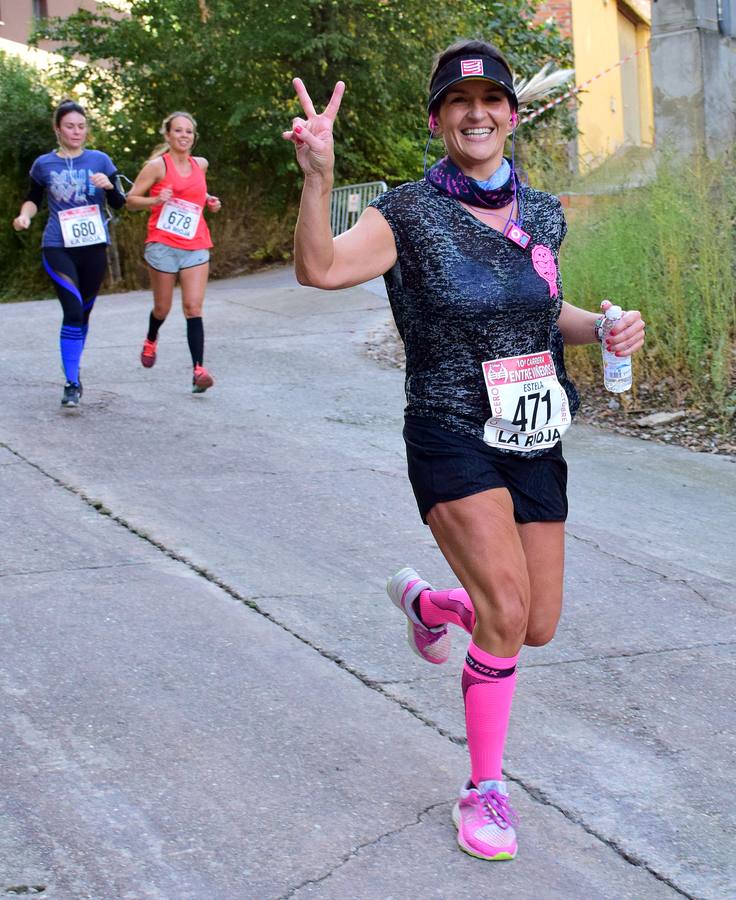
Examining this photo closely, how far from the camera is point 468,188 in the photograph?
3514 millimetres

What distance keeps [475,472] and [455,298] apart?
46 centimetres

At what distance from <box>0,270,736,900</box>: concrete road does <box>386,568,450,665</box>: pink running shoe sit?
0.20 metres

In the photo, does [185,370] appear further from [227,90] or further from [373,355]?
[227,90]

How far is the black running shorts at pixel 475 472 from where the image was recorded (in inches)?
135

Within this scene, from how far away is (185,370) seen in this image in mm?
10625

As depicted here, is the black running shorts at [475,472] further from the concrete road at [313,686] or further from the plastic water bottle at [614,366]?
the concrete road at [313,686]

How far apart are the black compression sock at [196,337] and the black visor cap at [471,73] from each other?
5939 mm

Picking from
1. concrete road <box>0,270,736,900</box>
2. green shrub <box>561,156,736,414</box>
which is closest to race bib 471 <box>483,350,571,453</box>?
concrete road <box>0,270,736,900</box>

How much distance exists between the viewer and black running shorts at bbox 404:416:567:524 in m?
3.44

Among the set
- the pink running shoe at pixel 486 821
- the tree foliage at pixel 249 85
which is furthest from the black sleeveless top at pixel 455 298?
the tree foliage at pixel 249 85

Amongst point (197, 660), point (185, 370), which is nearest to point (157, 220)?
point (185, 370)

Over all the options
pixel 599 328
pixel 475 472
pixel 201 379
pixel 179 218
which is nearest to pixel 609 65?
pixel 179 218

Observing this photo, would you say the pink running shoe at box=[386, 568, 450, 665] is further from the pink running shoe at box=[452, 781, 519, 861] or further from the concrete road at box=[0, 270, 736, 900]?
the pink running shoe at box=[452, 781, 519, 861]

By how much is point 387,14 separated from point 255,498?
12.7m
